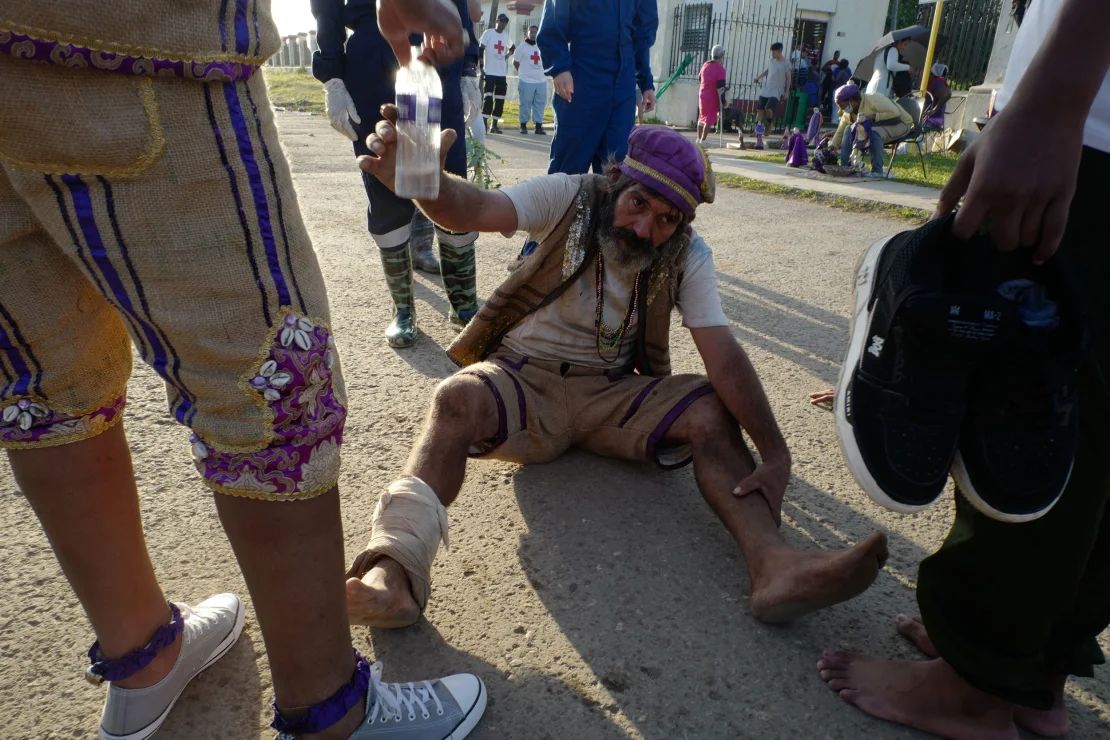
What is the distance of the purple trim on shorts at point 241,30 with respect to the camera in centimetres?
99

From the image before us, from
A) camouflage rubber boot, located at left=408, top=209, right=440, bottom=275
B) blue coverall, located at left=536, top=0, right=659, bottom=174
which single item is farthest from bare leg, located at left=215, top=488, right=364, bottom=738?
blue coverall, located at left=536, top=0, right=659, bottom=174

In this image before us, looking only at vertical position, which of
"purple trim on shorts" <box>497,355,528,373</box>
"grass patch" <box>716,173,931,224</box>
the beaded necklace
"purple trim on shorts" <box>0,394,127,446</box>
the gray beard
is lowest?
"grass patch" <box>716,173,931,224</box>

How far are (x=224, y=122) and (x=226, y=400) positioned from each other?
0.38 m

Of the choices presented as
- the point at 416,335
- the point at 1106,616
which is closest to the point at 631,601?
the point at 1106,616

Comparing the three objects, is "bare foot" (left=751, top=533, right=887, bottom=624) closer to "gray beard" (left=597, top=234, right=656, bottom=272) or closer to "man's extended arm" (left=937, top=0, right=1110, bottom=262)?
→ "man's extended arm" (left=937, top=0, right=1110, bottom=262)

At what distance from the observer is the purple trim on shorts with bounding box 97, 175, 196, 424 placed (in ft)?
3.21

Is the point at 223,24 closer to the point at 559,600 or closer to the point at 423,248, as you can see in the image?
the point at 559,600

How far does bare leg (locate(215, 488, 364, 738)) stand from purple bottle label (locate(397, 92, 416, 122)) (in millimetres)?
793

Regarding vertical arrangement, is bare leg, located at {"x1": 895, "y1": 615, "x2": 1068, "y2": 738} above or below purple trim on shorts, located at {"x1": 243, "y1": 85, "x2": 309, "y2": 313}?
below

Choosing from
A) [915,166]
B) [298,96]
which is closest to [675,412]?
[915,166]

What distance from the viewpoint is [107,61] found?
35.7 inches

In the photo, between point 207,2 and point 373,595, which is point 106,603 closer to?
point 373,595

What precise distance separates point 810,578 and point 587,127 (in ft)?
11.5

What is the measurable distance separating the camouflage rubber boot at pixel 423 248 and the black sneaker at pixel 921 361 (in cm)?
368
